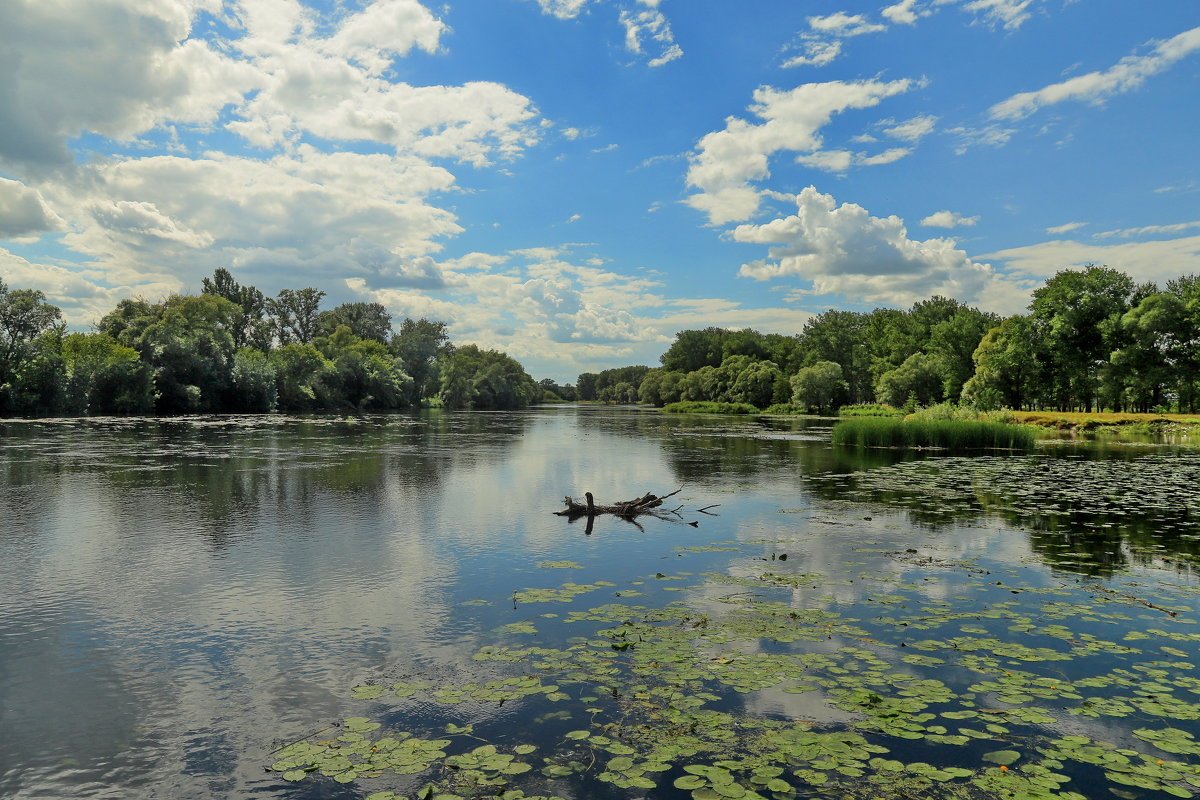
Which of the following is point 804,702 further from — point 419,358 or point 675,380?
point 675,380

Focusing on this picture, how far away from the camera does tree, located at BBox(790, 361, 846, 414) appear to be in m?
121

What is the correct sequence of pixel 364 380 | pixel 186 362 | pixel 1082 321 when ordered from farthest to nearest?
1. pixel 364 380
2. pixel 186 362
3. pixel 1082 321

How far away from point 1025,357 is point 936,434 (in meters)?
47.5

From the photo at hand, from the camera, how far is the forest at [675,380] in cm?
7188

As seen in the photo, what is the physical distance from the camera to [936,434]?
149 feet

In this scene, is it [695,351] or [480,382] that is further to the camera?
[695,351]

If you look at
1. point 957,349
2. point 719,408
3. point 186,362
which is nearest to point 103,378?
point 186,362

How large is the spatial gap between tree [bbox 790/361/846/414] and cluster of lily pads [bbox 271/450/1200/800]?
11198cm

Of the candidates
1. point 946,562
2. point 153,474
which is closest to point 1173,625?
point 946,562

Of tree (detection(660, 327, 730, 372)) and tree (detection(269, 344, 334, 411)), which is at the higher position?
tree (detection(660, 327, 730, 372))

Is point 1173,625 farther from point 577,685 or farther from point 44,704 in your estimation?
point 44,704

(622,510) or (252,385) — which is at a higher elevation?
(252,385)

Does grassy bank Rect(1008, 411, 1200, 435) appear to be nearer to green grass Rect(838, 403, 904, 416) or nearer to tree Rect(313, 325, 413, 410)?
green grass Rect(838, 403, 904, 416)

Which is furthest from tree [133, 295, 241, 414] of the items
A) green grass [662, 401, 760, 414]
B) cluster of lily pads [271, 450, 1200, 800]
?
cluster of lily pads [271, 450, 1200, 800]
